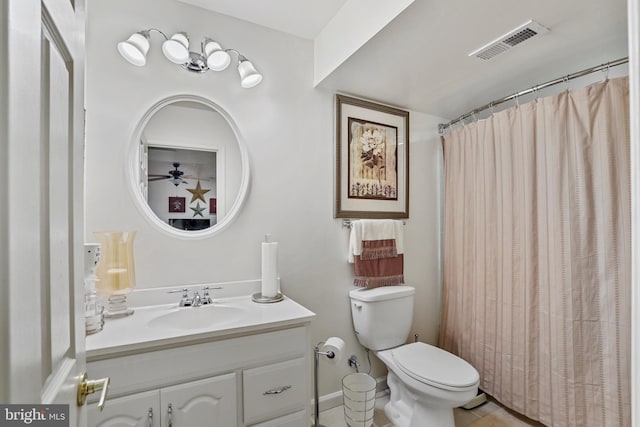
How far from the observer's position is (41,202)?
45 cm

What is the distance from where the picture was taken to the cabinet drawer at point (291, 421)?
1288 mm

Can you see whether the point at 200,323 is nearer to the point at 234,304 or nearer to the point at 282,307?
the point at 234,304

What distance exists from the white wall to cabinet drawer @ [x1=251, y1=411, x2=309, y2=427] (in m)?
0.58

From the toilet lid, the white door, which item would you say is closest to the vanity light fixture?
the white door

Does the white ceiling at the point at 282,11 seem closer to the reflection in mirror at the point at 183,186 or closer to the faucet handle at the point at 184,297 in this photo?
the reflection in mirror at the point at 183,186

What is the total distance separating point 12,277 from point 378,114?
6.90 feet

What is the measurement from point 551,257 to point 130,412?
203cm

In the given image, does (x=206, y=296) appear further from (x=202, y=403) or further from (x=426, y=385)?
(x=426, y=385)

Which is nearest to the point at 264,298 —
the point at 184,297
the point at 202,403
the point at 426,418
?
the point at 184,297

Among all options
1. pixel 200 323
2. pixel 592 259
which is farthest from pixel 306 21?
pixel 592 259

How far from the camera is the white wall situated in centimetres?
143

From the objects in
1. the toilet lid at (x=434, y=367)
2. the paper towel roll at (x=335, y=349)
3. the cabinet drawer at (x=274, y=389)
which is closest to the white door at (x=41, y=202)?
the cabinet drawer at (x=274, y=389)

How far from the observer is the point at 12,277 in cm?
34

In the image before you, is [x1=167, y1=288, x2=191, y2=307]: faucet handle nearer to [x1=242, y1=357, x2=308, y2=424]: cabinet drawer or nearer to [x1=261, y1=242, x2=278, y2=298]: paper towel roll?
[x1=261, y1=242, x2=278, y2=298]: paper towel roll
